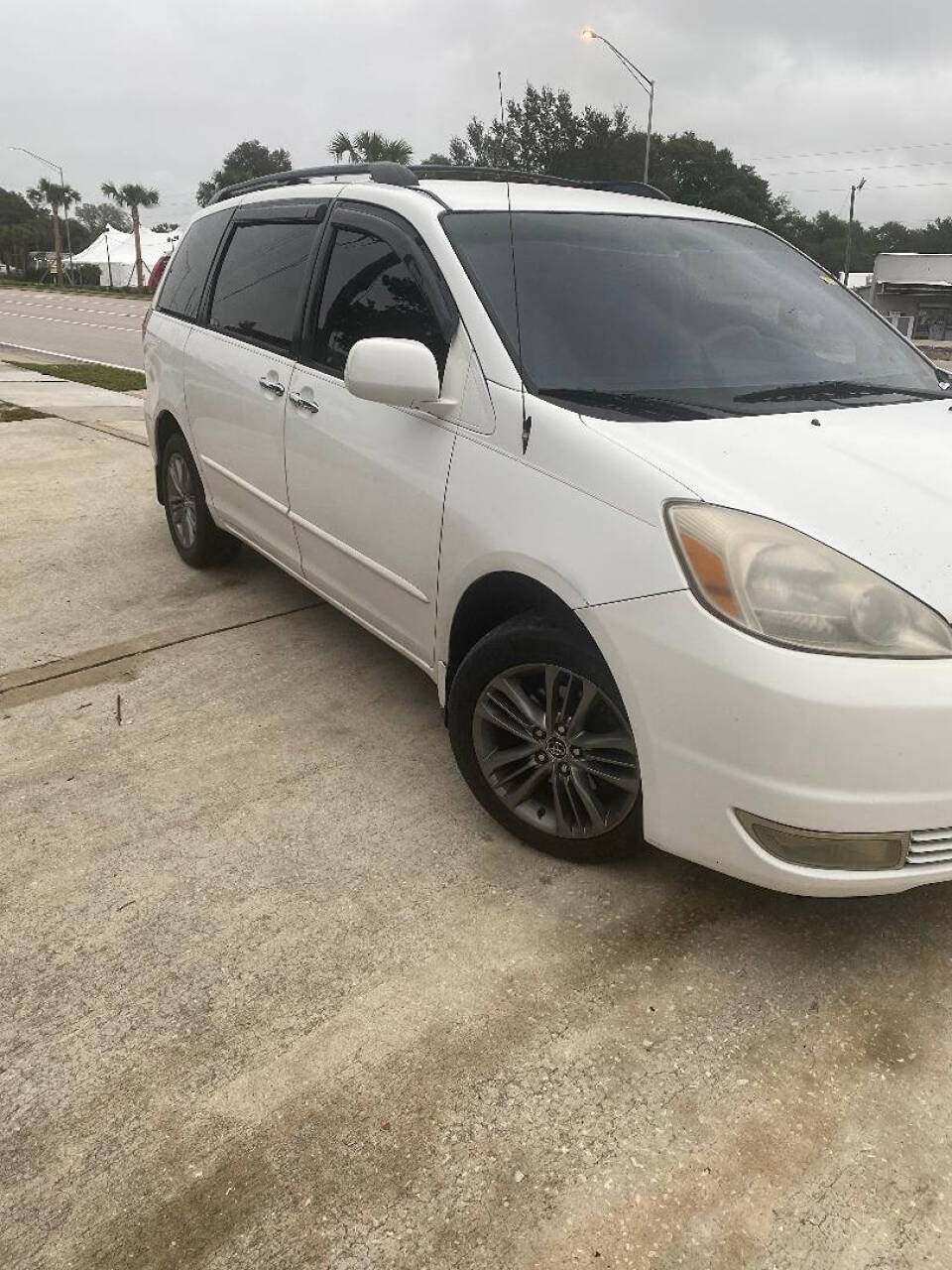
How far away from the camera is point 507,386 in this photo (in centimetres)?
261

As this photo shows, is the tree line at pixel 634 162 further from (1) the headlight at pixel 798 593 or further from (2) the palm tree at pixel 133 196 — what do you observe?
(1) the headlight at pixel 798 593

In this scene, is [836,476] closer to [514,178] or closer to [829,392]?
[829,392]

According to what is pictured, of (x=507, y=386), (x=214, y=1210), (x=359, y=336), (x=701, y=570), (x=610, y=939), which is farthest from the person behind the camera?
(x=359, y=336)

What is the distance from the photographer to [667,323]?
9.59ft

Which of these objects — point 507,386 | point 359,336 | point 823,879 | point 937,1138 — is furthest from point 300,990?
point 359,336

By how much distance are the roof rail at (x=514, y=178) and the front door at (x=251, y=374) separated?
1.60ft

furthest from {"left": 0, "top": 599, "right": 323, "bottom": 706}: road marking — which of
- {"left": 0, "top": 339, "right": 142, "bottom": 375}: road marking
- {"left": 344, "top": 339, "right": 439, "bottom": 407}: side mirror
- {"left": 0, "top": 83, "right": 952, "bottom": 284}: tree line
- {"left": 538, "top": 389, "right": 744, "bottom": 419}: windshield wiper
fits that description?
{"left": 0, "top": 83, "right": 952, "bottom": 284}: tree line

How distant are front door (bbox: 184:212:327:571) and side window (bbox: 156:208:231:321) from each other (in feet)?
0.62

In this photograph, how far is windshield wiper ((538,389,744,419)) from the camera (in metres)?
2.49

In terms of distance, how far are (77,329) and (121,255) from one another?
57.2m

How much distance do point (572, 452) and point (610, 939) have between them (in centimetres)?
119

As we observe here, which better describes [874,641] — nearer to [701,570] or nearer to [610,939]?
[701,570]

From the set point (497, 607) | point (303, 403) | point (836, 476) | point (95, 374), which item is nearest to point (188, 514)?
point (303, 403)

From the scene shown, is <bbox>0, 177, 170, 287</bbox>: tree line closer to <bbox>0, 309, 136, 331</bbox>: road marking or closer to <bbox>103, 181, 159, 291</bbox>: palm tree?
<bbox>103, 181, 159, 291</bbox>: palm tree
